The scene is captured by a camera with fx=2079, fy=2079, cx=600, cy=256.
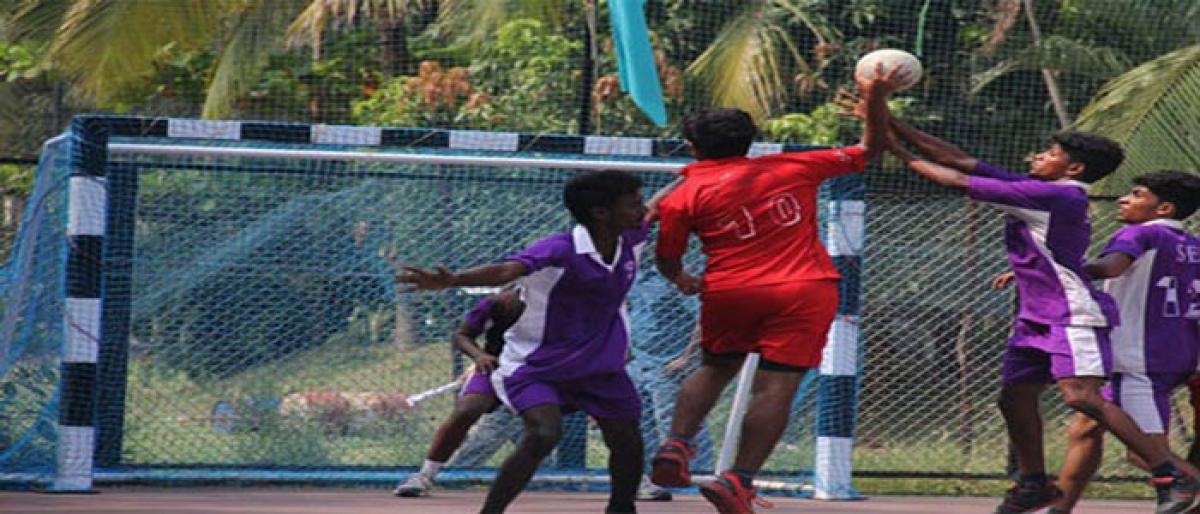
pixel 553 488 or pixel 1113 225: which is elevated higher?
pixel 1113 225

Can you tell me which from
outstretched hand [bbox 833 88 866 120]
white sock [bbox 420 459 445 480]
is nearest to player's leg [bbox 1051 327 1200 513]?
outstretched hand [bbox 833 88 866 120]

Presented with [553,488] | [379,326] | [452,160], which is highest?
[452,160]

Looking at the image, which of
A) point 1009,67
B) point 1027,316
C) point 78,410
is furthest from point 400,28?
point 1027,316

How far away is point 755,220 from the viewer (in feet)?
25.1

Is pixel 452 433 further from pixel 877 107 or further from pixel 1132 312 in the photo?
pixel 1132 312

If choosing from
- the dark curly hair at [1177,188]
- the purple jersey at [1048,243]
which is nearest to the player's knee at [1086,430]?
the purple jersey at [1048,243]

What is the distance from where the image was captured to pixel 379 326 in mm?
10703

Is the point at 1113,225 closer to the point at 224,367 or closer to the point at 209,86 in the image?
the point at 224,367

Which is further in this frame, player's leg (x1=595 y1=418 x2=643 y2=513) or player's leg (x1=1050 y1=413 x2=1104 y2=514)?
player's leg (x1=1050 y1=413 x2=1104 y2=514)

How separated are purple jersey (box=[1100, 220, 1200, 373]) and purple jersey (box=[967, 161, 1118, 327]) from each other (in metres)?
0.69

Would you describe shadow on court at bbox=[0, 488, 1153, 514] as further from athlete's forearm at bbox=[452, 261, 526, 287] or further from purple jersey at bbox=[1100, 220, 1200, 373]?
athlete's forearm at bbox=[452, 261, 526, 287]

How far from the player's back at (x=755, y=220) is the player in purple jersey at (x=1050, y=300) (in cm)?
48

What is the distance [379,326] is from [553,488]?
125 centimetres

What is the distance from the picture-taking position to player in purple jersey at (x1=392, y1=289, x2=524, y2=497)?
8867mm
